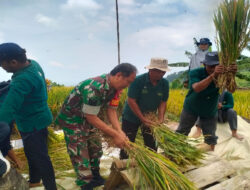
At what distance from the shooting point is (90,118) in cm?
176

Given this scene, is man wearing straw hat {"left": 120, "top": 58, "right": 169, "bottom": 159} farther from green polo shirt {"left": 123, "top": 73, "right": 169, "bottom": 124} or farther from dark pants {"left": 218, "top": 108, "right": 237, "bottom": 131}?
dark pants {"left": 218, "top": 108, "right": 237, "bottom": 131}

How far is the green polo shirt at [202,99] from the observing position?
100.0 inches

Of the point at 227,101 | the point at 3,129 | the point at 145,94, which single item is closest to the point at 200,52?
the point at 227,101

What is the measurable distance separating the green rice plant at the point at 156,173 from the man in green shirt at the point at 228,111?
2.26m

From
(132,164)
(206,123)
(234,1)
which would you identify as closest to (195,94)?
(206,123)

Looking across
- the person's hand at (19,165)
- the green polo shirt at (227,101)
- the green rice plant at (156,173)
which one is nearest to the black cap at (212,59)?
the green rice plant at (156,173)

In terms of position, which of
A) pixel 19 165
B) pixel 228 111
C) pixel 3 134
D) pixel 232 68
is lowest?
pixel 19 165

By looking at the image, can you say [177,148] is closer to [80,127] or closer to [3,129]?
[80,127]

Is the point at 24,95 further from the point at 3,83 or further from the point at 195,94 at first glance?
the point at 195,94

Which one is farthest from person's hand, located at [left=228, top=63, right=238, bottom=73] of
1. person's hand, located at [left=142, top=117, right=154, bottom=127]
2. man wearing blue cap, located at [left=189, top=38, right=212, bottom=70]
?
man wearing blue cap, located at [left=189, top=38, right=212, bottom=70]

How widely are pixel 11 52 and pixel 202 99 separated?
2124mm

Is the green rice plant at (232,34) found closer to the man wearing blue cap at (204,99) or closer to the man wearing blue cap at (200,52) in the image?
the man wearing blue cap at (204,99)

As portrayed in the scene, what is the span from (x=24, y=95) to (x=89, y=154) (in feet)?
2.97

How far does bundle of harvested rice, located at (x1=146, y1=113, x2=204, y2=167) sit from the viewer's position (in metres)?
2.16
